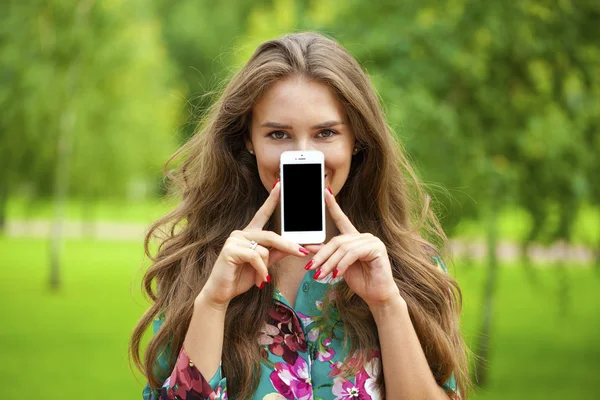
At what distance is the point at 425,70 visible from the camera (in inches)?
305

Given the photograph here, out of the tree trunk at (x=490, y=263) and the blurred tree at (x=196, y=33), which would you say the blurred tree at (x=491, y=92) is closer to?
the tree trunk at (x=490, y=263)

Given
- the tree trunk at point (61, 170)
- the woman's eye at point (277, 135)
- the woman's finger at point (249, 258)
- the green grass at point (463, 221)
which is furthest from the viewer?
the tree trunk at point (61, 170)

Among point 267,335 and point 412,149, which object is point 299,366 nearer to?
point 267,335

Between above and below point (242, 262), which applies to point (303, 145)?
above

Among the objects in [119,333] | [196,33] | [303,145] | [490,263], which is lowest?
[119,333]

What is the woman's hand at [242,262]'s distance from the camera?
7.41ft

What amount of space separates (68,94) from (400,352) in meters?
15.5

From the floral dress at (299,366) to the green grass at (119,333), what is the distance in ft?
11.6

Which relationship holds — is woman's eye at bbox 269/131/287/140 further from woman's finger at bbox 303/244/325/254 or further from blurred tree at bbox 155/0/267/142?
blurred tree at bbox 155/0/267/142

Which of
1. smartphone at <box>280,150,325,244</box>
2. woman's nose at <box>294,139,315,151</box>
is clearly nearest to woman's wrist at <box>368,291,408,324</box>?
smartphone at <box>280,150,325,244</box>

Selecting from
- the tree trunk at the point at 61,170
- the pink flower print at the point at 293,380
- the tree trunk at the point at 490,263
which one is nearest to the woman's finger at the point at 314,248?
the pink flower print at the point at 293,380

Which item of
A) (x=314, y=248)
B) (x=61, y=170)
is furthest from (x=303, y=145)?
(x=61, y=170)

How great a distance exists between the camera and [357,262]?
2.42 m

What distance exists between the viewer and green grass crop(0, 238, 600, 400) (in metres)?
10.5
